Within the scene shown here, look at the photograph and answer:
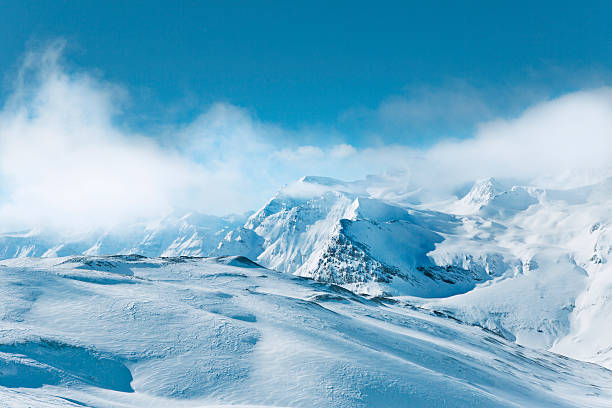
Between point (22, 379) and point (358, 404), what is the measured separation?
21.8 meters

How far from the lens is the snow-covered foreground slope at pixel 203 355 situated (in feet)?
95.4

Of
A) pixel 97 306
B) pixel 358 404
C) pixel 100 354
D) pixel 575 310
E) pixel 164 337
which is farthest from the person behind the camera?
pixel 575 310

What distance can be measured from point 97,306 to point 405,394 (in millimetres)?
29104

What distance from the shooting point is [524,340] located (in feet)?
551

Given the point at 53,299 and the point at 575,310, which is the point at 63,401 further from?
the point at 575,310

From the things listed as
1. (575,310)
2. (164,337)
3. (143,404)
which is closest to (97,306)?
(164,337)

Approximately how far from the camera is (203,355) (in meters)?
34.2

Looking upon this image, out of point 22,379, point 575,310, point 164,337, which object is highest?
point 575,310

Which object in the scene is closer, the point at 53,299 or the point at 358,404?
the point at 358,404

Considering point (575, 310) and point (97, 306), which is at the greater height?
point (575, 310)

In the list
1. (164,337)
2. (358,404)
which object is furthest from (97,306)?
(358,404)

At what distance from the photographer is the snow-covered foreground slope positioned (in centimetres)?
2908

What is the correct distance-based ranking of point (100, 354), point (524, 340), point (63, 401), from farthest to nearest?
point (524, 340), point (100, 354), point (63, 401)

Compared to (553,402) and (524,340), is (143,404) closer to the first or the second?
(553,402)
